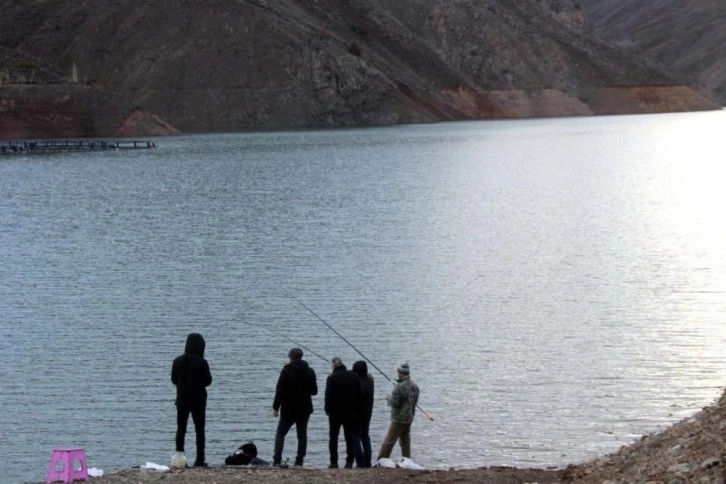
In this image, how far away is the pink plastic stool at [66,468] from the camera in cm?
1877

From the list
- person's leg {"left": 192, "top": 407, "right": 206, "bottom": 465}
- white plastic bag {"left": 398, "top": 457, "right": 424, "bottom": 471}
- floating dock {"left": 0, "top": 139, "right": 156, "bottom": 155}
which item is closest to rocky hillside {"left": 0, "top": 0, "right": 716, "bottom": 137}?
floating dock {"left": 0, "top": 139, "right": 156, "bottom": 155}

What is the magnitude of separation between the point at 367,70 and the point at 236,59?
57.8 feet

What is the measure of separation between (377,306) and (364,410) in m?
16.1

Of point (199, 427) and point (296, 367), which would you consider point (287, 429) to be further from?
point (199, 427)

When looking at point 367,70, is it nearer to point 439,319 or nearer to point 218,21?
point 218,21

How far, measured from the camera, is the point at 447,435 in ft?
78.1

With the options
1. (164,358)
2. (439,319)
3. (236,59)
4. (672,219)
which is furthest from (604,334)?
(236,59)

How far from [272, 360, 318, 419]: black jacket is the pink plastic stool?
300cm

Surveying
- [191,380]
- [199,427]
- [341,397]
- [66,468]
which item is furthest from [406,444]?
[66,468]

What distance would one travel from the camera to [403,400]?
2014cm

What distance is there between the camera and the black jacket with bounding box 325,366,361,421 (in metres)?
19.7

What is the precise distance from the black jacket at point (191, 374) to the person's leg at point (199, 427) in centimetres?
18

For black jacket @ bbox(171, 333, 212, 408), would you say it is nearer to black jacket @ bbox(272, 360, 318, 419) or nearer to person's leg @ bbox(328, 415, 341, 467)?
black jacket @ bbox(272, 360, 318, 419)

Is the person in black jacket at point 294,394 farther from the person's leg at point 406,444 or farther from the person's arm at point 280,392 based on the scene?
the person's leg at point 406,444
